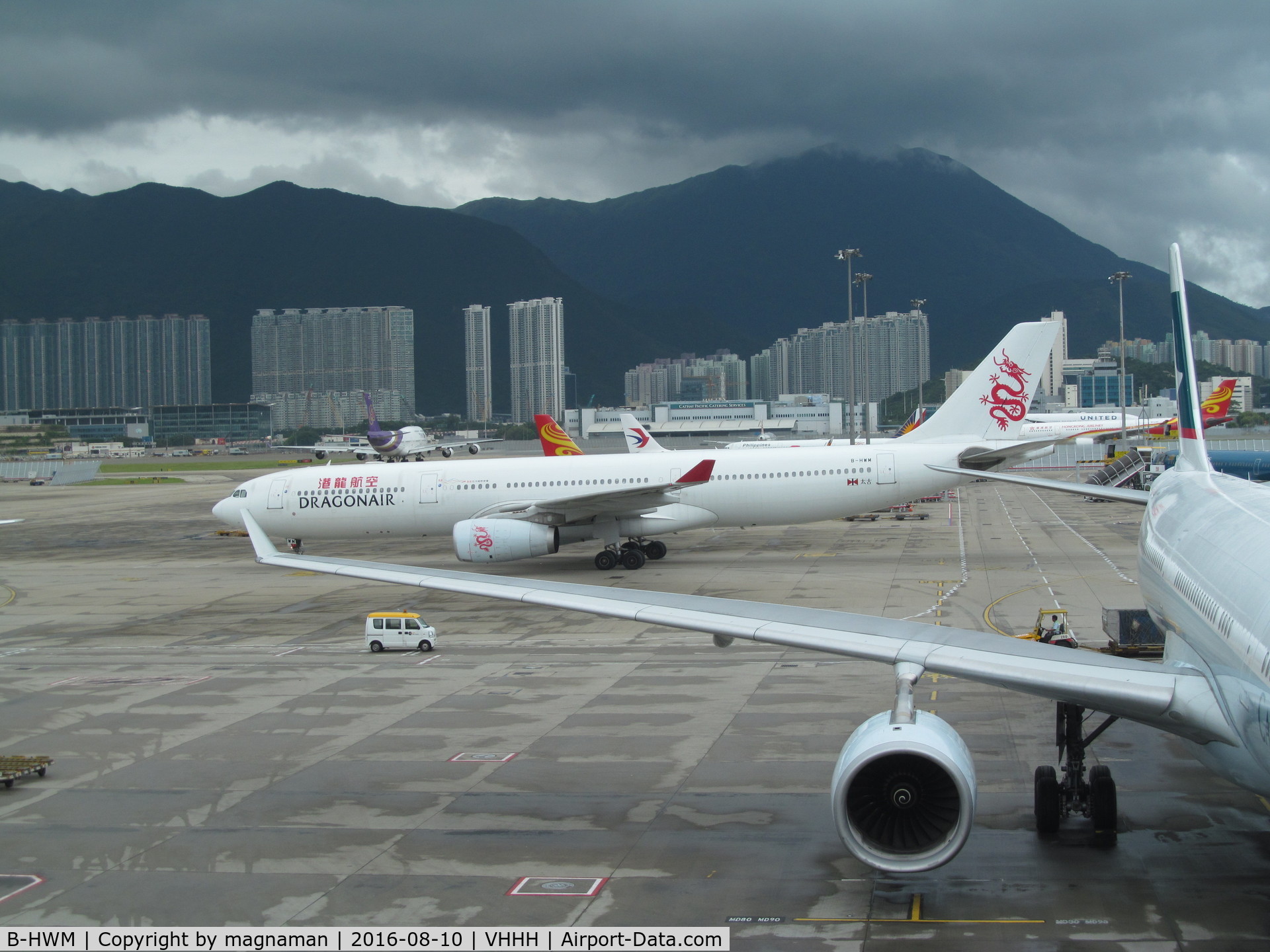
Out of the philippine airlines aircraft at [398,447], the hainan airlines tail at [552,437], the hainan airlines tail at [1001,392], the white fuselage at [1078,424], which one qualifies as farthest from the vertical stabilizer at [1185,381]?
the philippine airlines aircraft at [398,447]

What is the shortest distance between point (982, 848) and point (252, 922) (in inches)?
295

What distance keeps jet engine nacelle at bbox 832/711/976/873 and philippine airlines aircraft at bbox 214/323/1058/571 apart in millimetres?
25445

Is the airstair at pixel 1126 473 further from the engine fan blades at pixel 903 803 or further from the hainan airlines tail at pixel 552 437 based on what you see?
the engine fan blades at pixel 903 803

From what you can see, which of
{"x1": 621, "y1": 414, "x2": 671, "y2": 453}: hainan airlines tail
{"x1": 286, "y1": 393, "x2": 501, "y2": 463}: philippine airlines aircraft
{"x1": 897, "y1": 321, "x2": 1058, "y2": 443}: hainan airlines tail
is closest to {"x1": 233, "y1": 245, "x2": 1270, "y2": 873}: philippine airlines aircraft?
{"x1": 897, "y1": 321, "x2": 1058, "y2": 443}: hainan airlines tail

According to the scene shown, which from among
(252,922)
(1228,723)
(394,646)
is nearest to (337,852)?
(252,922)

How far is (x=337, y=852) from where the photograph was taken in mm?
11484

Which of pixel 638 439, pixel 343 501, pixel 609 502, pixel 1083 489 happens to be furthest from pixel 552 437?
pixel 1083 489

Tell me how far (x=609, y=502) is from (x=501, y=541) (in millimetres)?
3987

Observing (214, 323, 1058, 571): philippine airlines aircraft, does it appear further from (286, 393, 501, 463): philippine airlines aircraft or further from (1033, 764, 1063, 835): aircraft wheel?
(286, 393, 501, 463): philippine airlines aircraft

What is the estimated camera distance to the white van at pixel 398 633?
2330 centimetres

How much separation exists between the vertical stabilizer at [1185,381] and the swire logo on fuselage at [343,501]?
27.1 metres

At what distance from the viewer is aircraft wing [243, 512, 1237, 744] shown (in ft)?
29.8

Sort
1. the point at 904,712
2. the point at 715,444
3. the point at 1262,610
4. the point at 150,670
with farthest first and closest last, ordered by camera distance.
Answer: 1. the point at 715,444
2. the point at 150,670
3. the point at 904,712
4. the point at 1262,610

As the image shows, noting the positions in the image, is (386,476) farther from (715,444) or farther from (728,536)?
(715,444)
